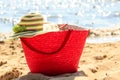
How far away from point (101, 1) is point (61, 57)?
10.7m

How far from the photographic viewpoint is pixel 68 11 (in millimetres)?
12453

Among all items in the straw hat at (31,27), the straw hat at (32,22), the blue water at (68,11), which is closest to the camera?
the straw hat at (31,27)

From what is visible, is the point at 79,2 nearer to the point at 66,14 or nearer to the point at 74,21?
the point at 66,14

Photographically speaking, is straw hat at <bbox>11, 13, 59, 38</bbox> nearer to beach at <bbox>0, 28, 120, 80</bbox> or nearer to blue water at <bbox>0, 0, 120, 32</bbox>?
beach at <bbox>0, 28, 120, 80</bbox>

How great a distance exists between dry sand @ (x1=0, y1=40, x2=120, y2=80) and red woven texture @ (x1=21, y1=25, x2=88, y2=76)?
0.13 m

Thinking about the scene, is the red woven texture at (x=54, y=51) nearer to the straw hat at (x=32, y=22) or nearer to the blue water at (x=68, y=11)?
the straw hat at (x=32, y=22)

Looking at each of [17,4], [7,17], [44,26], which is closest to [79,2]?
[17,4]

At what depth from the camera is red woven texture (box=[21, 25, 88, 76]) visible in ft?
15.5

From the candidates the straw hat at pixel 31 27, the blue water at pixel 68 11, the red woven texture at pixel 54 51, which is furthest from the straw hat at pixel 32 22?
the blue water at pixel 68 11

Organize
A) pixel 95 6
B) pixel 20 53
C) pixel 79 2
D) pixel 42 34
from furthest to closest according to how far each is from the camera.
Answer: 1. pixel 79 2
2. pixel 95 6
3. pixel 20 53
4. pixel 42 34

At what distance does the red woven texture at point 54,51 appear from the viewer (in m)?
4.74

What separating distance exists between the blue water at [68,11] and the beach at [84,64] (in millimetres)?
2673

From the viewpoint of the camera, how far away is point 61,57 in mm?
4867

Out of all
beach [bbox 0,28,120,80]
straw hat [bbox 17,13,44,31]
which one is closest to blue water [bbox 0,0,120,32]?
beach [bbox 0,28,120,80]
